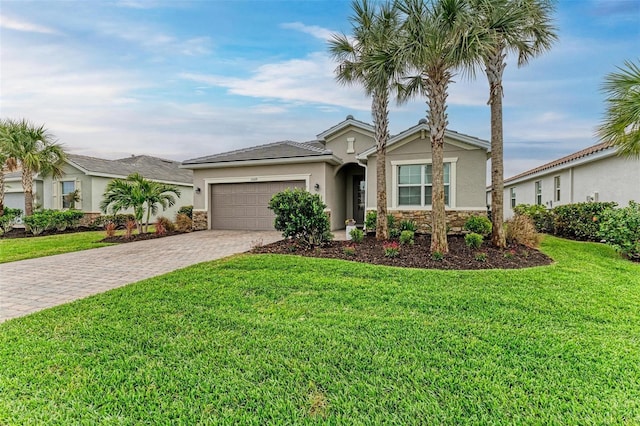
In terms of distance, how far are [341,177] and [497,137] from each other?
9032 mm

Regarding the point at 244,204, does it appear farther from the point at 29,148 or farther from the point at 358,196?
the point at 29,148

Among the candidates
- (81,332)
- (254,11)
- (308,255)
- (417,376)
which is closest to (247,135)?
(254,11)

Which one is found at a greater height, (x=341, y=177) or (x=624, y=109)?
(x=624, y=109)

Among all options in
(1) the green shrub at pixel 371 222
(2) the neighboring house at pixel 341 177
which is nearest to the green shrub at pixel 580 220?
(2) the neighboring house at pixel 341 177

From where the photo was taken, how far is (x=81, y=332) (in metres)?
3.83

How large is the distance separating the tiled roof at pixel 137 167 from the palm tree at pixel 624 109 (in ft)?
74.0

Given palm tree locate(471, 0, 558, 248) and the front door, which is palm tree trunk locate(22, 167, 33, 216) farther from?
palm tree locate(471, 0, 558, 248)

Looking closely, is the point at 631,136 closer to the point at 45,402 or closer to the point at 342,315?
the point at 342,315

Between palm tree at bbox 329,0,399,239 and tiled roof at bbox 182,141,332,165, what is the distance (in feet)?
14.0

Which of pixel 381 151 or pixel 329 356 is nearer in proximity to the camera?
pixel 329 356

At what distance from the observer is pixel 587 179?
1434cm

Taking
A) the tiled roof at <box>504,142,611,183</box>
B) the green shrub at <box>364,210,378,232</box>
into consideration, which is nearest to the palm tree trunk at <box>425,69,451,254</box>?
the green shrub at <box>364,210,378,232</box>

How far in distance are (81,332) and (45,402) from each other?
55.1 inches

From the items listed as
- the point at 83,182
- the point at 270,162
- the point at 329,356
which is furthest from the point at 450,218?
the point at 83,182
